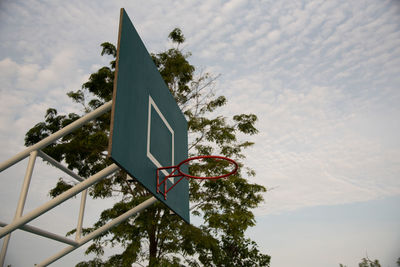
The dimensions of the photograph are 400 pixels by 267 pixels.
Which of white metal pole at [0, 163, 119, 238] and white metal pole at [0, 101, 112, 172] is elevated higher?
white metal pole at [0, 101, 112, 172]

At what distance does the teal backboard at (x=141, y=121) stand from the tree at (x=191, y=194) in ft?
8.83

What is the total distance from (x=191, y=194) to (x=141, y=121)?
5014mm

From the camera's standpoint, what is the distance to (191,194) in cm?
805

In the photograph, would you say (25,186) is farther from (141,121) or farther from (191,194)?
(191,194)

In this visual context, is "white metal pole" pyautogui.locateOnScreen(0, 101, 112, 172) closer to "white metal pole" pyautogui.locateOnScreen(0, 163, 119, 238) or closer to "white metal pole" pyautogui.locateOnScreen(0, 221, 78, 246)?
"white metal pole" pyautogui.locateOnScreen(0, 163, 119, 238)

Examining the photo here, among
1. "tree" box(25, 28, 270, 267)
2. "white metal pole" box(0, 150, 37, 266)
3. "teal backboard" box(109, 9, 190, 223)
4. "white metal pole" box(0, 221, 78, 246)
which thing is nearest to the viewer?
"teal backboard" box(109, 9, 190, 223)

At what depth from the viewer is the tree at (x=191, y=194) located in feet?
23.7

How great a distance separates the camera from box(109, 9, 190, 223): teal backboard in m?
2.78

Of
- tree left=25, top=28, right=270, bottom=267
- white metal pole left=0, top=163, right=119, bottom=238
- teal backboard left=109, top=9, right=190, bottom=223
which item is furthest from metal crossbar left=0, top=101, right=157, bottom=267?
tree left=25, top=28, right=270, bottom=267

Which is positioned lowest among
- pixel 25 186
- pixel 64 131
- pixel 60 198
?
pixel 60 198

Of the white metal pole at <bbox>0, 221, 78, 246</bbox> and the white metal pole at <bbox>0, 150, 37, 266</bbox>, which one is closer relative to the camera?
the white metal pole at <bbox>0, 150, 37, 266</bbox>

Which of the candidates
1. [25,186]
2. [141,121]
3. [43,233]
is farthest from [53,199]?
[43,233]

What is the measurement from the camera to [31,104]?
11391 mm

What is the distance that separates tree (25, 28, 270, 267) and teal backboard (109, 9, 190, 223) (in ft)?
8.83
